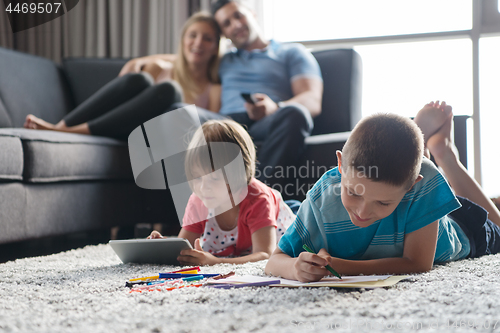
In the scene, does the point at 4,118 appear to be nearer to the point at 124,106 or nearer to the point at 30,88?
the point at 30,88

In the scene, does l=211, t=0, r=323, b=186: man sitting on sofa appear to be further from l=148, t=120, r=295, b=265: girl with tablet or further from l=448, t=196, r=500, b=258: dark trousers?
l=448, t=196, r=500, b=258: dark trousers

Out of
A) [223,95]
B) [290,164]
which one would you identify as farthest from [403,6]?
[290,164]

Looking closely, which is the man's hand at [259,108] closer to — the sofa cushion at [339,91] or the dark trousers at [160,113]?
the dark trousers at [160,113]

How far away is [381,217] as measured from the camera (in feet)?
2.23

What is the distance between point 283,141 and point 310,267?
2.66ft

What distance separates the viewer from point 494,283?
65cm

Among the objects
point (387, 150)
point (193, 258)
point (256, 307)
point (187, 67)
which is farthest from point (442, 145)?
point (187, 67)

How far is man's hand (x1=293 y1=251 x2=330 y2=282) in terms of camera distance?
25.5 inches

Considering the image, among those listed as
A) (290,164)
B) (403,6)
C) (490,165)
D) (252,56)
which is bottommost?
(490,165)

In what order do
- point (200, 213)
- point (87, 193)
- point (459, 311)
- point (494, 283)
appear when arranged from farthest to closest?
point (87, 193), point (200, 213), point (494, 283), point (459, 311)

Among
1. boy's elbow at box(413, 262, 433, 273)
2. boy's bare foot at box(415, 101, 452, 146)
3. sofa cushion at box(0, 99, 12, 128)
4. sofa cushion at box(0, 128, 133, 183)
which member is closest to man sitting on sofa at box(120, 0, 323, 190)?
sofa cushion at box(0, 128, 133, 183)

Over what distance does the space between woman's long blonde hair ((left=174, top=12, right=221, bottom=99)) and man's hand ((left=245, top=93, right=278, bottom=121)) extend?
0.45m

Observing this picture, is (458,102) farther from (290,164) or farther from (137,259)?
(137,259)

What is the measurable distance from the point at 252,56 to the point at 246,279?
1.41 meters
